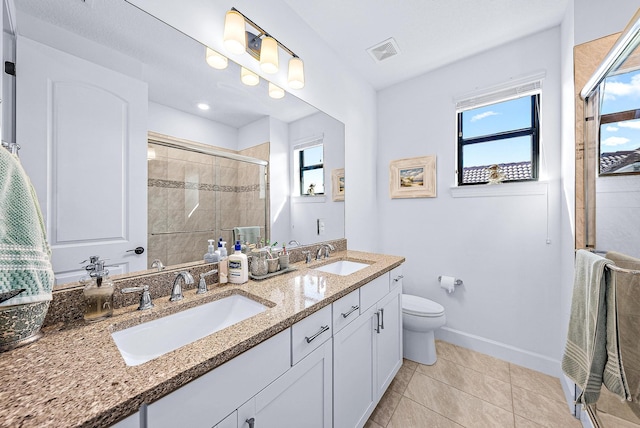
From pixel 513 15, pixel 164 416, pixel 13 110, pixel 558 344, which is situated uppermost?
pixel 513 15

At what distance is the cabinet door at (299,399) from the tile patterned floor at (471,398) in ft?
2.32

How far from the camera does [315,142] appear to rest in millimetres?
1946

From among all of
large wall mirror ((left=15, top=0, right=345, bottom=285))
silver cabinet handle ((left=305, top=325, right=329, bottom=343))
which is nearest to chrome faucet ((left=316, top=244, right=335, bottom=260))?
large wall mirror ((left=15, top=0, right=345, bottom=285))

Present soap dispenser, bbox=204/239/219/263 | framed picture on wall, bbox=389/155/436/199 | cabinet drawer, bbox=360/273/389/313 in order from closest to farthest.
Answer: soap dispenser, bbox=204/239/219/263
cabinet drawer, bbox=360/273/389/313
framed picture on wall, bbox=389/155/436/199

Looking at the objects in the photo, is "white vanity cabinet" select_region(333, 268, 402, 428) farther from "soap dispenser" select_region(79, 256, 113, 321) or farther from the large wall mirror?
"soap dispenser" select_region(79, 256, 113, 321)

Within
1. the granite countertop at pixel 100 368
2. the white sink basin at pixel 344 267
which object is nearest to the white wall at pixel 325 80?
the white sink basin at pixel 344 267

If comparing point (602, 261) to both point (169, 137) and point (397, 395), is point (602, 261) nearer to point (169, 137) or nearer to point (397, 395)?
point (397, 395)

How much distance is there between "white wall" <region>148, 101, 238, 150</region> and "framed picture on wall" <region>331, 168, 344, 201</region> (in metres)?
0.96

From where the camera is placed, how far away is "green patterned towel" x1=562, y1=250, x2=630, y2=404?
0.98 meters

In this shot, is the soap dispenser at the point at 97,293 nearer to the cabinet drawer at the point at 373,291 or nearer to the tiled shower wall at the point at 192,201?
the tiled shower wall at the point at 192,201

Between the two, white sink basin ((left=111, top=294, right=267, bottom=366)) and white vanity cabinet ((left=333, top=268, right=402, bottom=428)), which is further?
white vanity cabinet ((left=333, top=268, right=402, bottom=428))

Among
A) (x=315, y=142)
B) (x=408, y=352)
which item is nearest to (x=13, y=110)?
(x=315, y=142)

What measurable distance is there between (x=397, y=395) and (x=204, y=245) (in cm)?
162

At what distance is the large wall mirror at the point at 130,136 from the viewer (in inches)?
31.4
